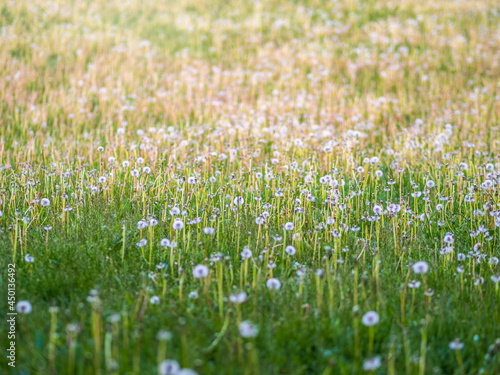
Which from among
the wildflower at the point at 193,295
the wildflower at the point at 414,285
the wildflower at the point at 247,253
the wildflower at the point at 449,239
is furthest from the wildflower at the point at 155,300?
the wildflower at the point at 449,239

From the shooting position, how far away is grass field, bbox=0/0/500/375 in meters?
2.22

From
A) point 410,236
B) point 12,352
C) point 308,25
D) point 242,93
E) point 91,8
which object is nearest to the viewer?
point 12,352

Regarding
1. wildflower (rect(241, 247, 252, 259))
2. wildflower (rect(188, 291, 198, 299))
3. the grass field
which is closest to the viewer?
the grass field

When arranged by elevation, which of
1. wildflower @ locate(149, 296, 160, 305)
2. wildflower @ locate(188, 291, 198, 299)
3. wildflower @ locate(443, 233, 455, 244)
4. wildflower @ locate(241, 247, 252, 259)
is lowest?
wildflower @ locate(188, 291, 198, 299)

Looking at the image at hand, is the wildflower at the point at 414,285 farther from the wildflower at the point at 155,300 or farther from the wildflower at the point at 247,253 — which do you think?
the wildflower at the point at 155,300

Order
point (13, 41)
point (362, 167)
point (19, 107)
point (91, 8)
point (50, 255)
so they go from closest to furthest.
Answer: point (50, 255) → point (362, 167) → point (19, 107) → point (13, 41) → point (91, 8)

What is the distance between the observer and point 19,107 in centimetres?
676

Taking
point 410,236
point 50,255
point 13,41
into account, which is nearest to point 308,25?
point 13,41

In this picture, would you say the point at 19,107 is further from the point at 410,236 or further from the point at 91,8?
the point at 91,8

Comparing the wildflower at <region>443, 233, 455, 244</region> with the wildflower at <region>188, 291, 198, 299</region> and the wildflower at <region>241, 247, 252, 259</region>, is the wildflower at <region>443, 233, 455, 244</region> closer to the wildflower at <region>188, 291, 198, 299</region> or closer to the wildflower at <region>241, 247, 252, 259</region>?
the wildflower at <region>241, 247, 252, 259</region>

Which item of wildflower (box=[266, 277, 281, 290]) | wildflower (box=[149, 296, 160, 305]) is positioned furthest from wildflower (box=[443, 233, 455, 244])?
wildflower (box=[149, 296, 160, 305])

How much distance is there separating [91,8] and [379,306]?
489 inches

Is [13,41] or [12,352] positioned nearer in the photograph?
Result: [12,352]

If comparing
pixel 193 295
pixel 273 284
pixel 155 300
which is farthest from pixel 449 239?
pixel 155 300
